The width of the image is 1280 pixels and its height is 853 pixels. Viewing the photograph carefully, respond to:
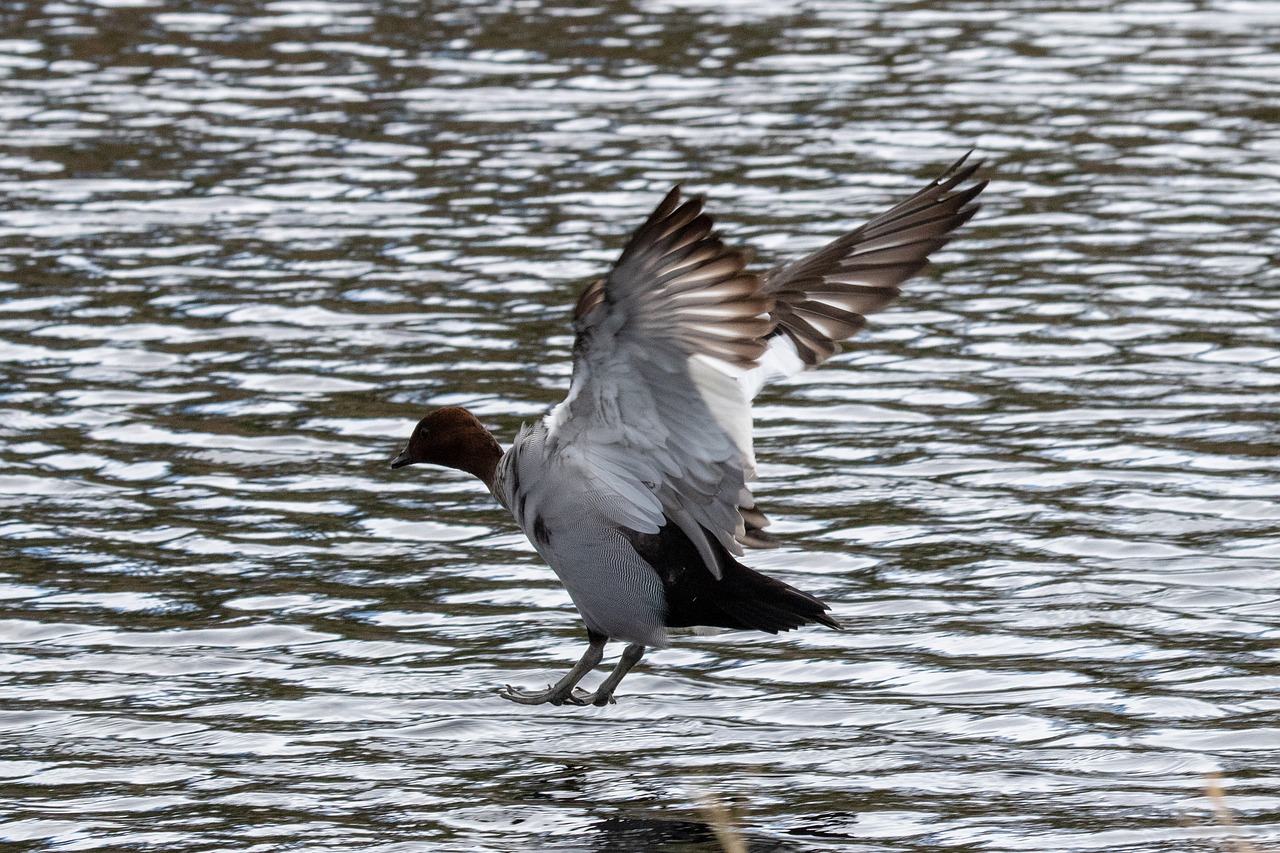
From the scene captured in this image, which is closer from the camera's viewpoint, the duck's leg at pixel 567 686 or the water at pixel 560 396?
the water at pixel 560 396


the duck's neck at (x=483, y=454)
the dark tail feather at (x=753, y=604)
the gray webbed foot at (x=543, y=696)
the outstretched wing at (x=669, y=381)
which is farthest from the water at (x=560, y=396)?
the outstretched wing at (x=669, y=381)

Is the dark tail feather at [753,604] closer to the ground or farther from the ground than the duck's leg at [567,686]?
farther from the ground

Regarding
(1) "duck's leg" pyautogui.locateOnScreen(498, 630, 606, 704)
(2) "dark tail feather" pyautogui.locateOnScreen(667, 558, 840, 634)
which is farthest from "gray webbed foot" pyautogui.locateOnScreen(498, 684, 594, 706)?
(2) "dark tail feather" pyautogui.locateOnScreen(667, 558, 840, 634)

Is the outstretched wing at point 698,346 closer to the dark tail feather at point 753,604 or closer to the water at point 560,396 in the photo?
the dark tail feather at point 753,604

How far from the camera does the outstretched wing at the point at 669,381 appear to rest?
5961 mm

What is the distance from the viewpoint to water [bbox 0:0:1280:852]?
255 inches

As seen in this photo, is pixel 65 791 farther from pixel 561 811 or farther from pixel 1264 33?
pixel 1264 33

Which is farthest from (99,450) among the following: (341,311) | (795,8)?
(795,8)

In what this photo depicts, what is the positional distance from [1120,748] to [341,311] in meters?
6.68

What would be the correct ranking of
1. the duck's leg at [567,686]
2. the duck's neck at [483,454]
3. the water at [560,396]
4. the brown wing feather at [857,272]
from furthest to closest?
1. the duck's neck at [483,454]
2. the brown wing feather at [857,272]
3. the duck's leg at [567,686]
4. the water at [560,396]

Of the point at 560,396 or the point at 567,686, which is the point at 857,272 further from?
the point at 560,396

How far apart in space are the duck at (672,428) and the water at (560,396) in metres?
0.45

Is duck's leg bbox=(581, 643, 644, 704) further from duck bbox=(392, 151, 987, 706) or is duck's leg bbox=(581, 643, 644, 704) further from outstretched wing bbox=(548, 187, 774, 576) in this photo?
outstretched wing bbox=(548, 187, 774, 576)

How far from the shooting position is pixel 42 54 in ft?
58.1
